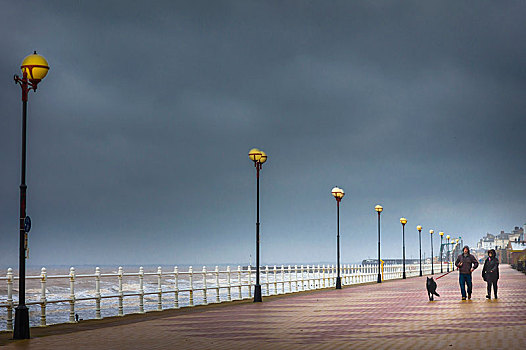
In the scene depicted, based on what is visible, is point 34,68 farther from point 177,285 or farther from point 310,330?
point 177,285

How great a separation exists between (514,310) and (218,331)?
10192 millimetres

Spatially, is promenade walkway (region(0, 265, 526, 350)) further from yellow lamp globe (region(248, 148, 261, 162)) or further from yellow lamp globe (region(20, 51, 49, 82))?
yellow lamp globe (region(248, 148, 261, 162))

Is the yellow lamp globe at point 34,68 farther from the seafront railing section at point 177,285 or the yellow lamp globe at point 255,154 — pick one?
the yellow lamp globe at point 255,154

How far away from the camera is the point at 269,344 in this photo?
13.6 m

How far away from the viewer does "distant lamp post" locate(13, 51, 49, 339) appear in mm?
15273

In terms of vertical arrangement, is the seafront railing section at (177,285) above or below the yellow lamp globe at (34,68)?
below

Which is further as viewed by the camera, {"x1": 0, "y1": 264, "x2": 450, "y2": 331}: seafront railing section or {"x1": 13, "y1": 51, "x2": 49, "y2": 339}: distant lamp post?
{"x1": 0, "y1": 264, "x2": 450, "y2": 331}: seafront railing section

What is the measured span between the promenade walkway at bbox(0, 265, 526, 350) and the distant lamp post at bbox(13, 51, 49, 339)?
1.40 feet

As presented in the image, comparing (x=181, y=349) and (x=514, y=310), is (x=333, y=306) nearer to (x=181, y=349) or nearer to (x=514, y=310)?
(x=514, y=310)

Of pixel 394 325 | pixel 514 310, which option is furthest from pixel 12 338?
pixel 514 310

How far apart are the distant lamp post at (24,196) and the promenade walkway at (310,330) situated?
0.43m

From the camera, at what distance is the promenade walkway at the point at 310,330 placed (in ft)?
44.8

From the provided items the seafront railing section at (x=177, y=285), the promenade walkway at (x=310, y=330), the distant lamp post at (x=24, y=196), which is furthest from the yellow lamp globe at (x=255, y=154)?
the distant lamp post at (x=24, y=196)

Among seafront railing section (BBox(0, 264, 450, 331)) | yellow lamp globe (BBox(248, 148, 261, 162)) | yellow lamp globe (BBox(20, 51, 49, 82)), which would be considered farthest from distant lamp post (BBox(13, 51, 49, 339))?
yellow lamp globe (BBox(248, 148, 261, 162))
